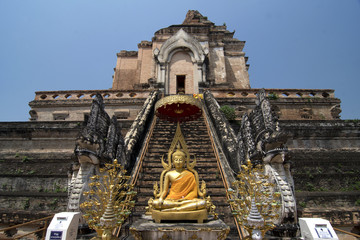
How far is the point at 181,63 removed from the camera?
1538cm

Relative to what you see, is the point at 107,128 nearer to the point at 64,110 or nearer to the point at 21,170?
the point at 21,170

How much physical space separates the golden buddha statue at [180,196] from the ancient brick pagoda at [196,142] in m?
1.38

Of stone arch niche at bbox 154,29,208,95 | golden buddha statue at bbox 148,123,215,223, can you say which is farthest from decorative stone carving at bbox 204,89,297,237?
stone arch niche at bbox 154,29,208,95

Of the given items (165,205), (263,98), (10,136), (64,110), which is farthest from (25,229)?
(64,110)

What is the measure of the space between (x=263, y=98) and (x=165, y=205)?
169 inches

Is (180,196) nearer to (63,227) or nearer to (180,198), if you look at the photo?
(180,198)

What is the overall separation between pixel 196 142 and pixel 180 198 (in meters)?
4.47

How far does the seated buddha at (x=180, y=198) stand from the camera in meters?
3.55

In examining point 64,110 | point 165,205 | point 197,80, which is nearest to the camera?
point 165,205

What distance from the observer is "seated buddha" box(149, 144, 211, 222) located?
140 inches

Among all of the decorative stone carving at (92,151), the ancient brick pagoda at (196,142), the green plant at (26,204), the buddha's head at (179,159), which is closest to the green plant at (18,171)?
the ancient brick pagoda at (196,142)

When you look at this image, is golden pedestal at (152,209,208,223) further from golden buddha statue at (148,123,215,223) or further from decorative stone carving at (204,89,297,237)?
decorative stone carving at (204,89,297,237)

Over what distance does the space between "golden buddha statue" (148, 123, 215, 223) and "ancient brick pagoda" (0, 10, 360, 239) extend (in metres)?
1.38

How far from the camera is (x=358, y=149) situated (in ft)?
29.8
